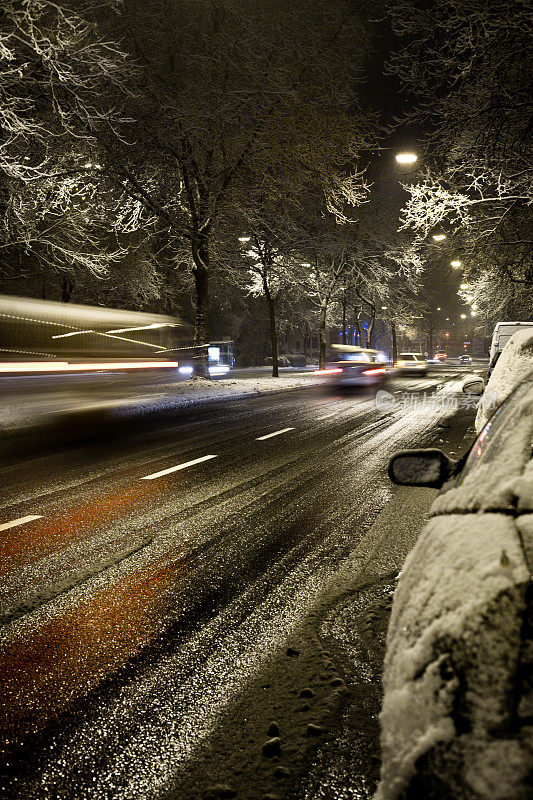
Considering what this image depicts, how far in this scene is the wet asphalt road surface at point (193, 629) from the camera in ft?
7.72

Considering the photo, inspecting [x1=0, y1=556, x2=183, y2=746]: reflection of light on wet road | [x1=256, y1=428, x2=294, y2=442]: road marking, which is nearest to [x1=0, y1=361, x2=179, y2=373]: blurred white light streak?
[x1=256, y1=428, x2=294, y2=442]: road marking

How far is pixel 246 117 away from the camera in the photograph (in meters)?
21.2

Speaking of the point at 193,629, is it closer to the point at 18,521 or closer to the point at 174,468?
the point at 18,521

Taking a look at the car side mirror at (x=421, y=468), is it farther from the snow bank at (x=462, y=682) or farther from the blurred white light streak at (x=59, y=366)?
the blurred white light streak at (x=59, y=366)

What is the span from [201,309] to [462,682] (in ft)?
81.1

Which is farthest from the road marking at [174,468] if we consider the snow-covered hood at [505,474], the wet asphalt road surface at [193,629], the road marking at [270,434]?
Result: the snow-covered hood at [505,474]

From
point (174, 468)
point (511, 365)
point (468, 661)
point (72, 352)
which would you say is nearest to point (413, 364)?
point (72, 352)

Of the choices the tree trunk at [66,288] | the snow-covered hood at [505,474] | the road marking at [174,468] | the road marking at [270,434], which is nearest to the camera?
the snow-covered hood at [505,474]

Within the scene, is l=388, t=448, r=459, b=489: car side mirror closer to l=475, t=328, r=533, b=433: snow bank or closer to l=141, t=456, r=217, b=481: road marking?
l=475, t=328, r=533, b=433: snow bank

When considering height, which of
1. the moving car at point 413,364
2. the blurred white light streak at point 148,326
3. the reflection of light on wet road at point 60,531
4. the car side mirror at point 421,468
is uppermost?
the blurred white light streak at point 148,326

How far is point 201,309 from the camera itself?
25.4 m

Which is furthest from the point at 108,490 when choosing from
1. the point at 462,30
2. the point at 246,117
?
the point at 246,117

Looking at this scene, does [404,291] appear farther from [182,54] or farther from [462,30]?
[462,30]

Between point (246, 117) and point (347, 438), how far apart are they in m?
14.7
